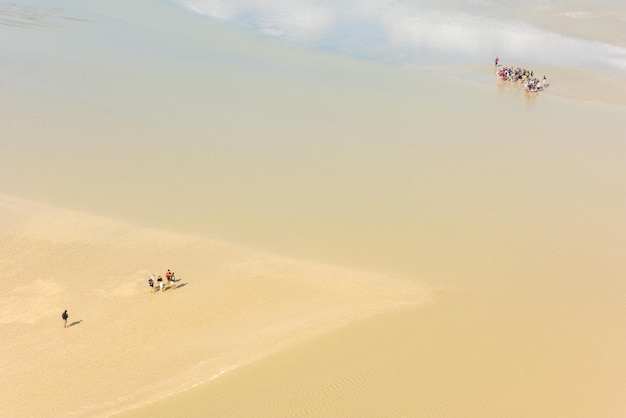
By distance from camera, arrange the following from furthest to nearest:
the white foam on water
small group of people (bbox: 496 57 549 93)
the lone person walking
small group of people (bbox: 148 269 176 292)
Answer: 1. the white foam on water
2. small group of people (bbox: 496 57 549 93)
3. small group of people (bbox: 148 269 176 292)
4. the lone person walking

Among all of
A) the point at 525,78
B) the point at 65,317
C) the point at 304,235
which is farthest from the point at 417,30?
the point at 65,317

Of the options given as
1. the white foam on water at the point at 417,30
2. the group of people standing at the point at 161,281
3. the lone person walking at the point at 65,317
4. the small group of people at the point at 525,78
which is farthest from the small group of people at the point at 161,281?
the white foam on water at the point at 417,30

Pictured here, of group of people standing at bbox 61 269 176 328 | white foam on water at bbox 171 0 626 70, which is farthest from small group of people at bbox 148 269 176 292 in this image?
white foam on water at bbox 171 0 626 70

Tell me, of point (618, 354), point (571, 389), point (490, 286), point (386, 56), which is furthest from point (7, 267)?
point (386, 56)

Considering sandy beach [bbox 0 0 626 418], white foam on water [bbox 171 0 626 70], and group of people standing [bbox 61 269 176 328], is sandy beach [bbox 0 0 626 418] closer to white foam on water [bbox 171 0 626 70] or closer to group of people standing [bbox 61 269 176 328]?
group of people standing [bbox 61 269 176 328]

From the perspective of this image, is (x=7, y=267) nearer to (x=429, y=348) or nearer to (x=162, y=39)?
(x=429, y=348)

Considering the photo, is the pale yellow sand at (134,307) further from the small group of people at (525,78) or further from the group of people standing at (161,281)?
the small group of people at (525,78)

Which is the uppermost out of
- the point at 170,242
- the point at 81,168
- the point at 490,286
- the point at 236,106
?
the point at 236,106
